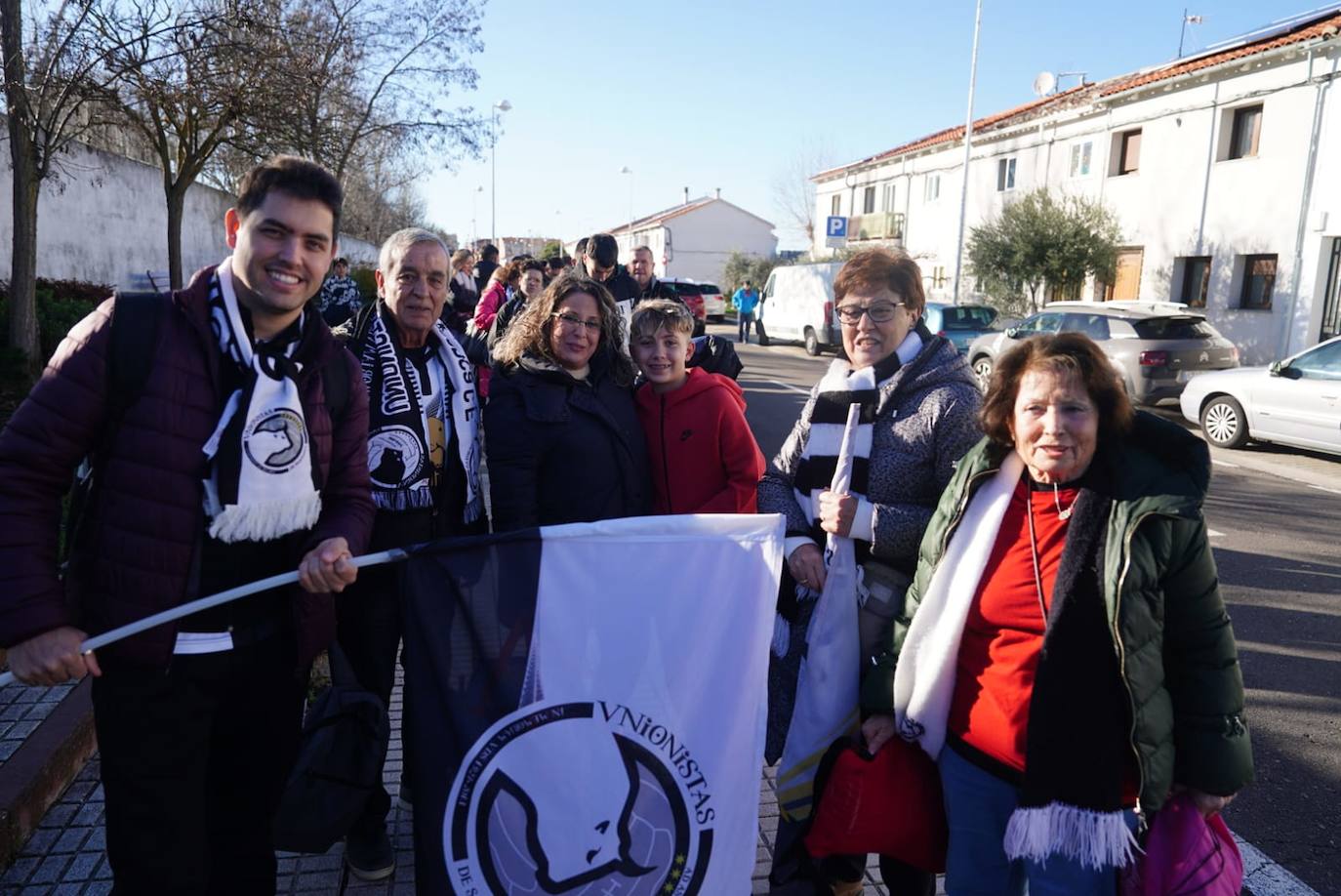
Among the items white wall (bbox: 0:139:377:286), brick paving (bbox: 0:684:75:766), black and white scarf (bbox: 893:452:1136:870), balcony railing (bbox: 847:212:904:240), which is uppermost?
balcony railing (bbox: 847:212:904:240)

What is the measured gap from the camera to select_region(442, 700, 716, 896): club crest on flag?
7.17 feet

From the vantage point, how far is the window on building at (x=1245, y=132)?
68.6ft

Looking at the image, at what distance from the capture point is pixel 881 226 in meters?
37.1

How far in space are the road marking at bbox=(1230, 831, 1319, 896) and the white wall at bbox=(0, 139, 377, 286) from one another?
14.5 metres

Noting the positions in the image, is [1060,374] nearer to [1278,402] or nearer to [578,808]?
[578,808]

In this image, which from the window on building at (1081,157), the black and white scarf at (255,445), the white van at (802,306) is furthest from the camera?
the window on building at (1081,157)

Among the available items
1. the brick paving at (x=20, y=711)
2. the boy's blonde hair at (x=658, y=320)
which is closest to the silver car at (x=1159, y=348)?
the boy's blonde hair at (x=658, y=320)

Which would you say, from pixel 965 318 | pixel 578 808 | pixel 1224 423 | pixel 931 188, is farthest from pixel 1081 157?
pixel 578 808

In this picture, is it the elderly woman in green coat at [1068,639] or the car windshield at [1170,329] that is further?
the car windshield at [1170,329]

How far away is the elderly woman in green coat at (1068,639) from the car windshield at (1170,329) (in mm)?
13849

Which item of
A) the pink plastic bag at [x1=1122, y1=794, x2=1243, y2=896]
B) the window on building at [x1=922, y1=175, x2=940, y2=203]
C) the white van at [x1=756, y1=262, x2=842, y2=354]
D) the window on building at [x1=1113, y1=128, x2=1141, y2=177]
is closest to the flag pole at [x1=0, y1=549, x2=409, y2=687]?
the pink plastic bag at [x1=1122, y1=794, x2=1243, y2=896]

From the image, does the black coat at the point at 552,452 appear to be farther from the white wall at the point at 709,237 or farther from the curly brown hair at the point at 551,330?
the white wall at the point at 709,237

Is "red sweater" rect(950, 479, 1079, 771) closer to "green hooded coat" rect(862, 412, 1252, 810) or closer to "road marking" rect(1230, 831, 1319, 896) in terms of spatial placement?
"green hooded coat" rect(862, 412, 1252, 810)

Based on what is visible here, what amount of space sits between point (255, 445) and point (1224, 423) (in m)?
13.3
